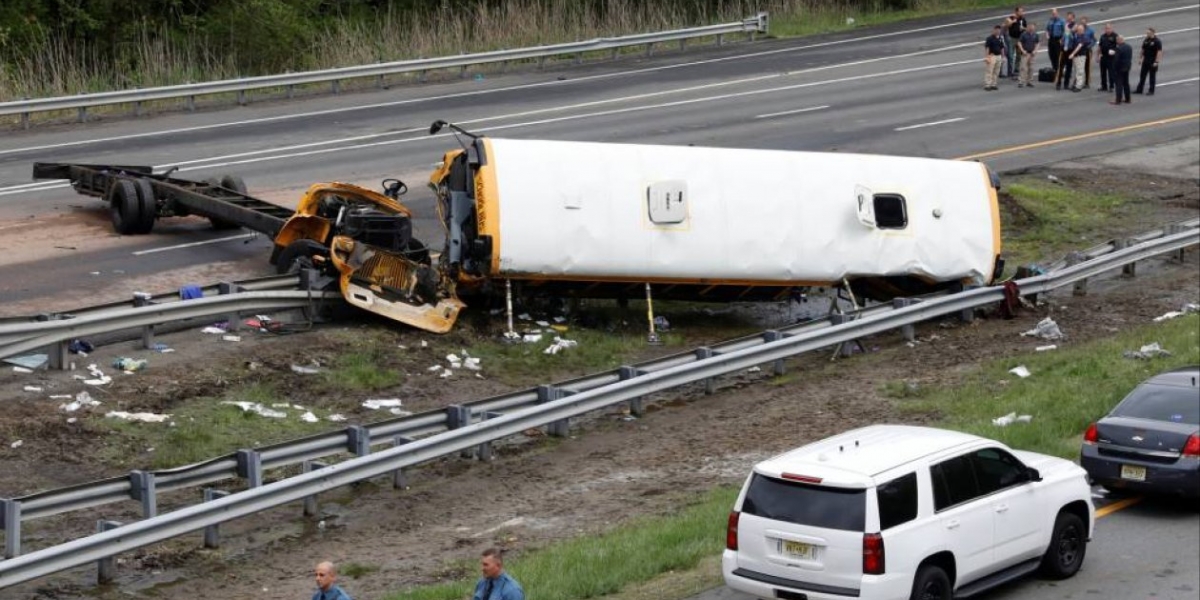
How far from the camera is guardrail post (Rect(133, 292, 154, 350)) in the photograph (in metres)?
20.0

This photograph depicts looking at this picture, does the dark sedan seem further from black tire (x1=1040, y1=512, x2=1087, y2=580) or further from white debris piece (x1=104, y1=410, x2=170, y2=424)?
white debris piece (x1=104, y1=410, x2=170, y2=424)

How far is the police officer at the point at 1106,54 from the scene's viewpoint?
40500mm

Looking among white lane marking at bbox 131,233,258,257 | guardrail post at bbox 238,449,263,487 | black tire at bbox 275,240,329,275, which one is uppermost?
black tire at bbox 275,240,329,275

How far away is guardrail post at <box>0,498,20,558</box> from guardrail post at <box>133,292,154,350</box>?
6.28 m

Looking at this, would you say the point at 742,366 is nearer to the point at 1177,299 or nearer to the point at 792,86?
the point at 1177,299

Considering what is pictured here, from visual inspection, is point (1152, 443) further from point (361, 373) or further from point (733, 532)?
point (361, 373)

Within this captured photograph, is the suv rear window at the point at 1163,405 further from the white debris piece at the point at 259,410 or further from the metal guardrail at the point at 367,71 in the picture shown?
the metal guardrail at the point at 367,71

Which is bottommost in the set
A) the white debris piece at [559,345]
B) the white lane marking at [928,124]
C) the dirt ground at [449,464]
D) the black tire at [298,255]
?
the dirt ground at [449,464]

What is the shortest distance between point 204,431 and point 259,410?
0.99 m

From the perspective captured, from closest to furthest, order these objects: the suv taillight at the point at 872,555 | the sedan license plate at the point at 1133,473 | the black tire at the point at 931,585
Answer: the suv taillight at the point at 872,555
the black tire at the point at 931,585
the sedan license plate at the point at 1133,473

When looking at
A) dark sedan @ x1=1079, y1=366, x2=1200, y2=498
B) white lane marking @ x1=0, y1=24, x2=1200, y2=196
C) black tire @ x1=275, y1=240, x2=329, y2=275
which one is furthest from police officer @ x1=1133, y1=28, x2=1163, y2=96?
dark sedan @ x1=1079, y1=366, x2=1200, y2=498

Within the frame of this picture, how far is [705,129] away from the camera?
34969mm

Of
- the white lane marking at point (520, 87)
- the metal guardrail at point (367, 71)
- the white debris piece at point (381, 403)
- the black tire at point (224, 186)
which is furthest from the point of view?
the metal guardrail at point (367, 71)

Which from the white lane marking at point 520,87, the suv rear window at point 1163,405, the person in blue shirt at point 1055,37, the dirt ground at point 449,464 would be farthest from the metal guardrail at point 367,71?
the suv rear window at point 1163,405
